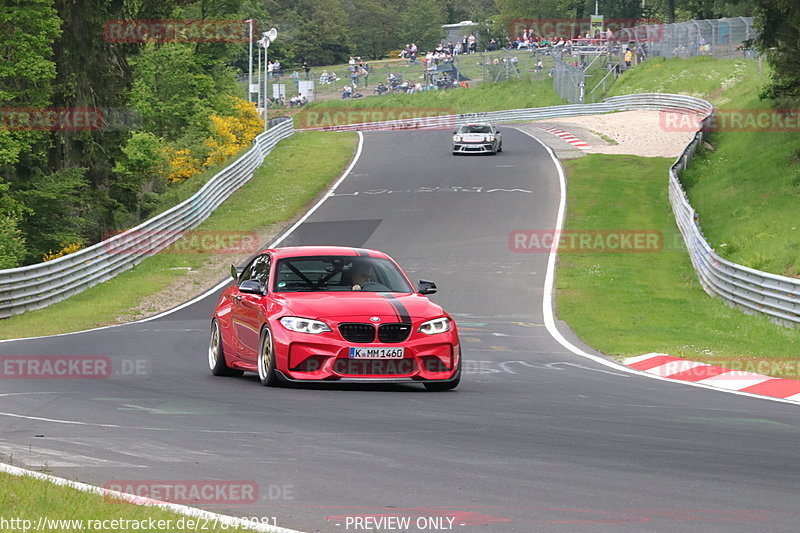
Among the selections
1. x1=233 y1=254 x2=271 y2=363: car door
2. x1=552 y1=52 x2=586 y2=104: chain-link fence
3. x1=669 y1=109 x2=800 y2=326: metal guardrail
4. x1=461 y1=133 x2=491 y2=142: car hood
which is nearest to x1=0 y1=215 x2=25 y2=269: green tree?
x1=669 y1=109 x2=800 y2=326: metal guardrail

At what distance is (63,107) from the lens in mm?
39344

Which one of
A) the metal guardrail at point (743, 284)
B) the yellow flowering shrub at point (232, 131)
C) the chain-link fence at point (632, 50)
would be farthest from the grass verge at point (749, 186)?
the yellow flowering shrub at point (232, 131)

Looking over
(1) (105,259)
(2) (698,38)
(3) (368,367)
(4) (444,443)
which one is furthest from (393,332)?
(2) (698,38)

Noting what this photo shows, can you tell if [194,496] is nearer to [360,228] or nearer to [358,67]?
[360,228]

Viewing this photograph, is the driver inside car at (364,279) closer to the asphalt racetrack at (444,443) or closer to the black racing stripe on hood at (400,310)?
the black racing stripe on hood at (400,310)

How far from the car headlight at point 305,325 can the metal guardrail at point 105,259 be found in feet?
48.7

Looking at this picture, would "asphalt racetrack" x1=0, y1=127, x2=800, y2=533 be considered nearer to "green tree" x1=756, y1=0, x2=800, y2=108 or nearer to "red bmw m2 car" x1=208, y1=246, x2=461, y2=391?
"red bmw m2 car" x1=208, y1=246, x2=461, y2=391

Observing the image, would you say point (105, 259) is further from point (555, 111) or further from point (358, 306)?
point (555, 111)

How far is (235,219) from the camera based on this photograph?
4022cm

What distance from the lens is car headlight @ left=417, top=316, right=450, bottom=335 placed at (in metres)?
12.2

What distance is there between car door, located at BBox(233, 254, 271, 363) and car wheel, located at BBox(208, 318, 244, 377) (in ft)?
1.53

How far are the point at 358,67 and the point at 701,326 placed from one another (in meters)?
77.2

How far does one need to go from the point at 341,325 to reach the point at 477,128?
45078 millimetres

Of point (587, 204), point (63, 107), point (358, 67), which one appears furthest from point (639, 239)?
point (358, 67)
